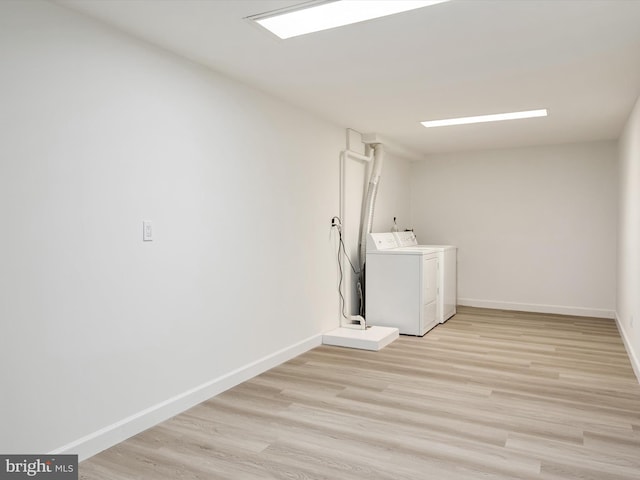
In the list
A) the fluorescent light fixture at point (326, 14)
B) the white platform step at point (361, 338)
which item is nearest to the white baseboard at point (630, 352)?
the white platform step at point (361, 338)

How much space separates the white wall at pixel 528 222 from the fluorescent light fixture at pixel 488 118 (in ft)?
6.24

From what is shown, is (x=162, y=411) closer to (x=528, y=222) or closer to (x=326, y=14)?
(x=326, y=14)

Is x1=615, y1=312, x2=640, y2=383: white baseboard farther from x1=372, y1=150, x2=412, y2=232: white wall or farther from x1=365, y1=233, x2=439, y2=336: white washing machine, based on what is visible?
x1=372, y1=150, x2=412, y2=232: white wall

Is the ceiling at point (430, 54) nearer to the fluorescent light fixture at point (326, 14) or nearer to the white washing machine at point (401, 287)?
the fluorescent light fixture at point (326, 14)

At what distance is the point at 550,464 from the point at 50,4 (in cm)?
317

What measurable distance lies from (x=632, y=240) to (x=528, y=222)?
2.31 metres

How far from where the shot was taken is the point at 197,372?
3.14 m

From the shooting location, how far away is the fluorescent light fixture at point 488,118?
4504mm

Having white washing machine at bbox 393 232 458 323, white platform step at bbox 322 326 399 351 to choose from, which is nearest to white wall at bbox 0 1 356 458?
white platform step at bbox 322 326 399 351

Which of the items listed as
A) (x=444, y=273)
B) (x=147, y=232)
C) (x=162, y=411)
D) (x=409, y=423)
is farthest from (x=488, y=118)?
(x=162, y=411)

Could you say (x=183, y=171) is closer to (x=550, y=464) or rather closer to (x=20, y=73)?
(x=20, y=73)

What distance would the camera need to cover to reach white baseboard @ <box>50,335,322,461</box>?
7.84 feet

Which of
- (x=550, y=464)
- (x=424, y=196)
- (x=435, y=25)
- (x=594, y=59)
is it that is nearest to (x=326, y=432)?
(x=550, y=464)

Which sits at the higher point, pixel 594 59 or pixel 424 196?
pixel 594 59
